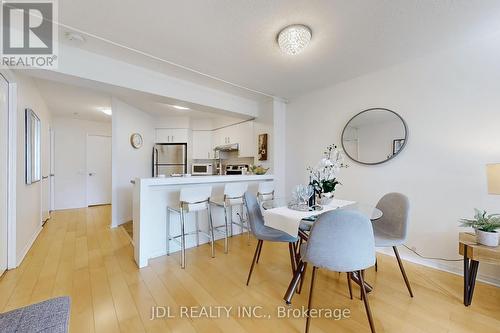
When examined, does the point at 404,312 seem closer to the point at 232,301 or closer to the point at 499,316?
the point at 499,316

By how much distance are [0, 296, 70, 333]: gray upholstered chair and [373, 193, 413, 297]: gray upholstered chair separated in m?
2.17

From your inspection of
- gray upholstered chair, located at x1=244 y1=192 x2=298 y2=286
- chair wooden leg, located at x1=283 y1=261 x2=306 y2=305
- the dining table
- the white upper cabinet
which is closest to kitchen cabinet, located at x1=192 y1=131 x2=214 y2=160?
the white upper cabinet

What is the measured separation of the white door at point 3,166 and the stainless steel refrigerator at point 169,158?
9.23 feet

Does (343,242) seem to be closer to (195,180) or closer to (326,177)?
(326,177)

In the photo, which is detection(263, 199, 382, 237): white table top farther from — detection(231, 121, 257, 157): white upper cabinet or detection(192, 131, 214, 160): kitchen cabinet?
detection(192, 131, 214, 160): kitchen cabinet

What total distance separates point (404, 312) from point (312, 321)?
30.1 inches

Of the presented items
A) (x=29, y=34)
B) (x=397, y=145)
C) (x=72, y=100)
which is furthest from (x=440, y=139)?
(x=72, y=100)

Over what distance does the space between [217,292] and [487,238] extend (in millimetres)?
2376

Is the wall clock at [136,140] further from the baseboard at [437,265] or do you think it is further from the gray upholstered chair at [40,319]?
the baseboard at [437,265]

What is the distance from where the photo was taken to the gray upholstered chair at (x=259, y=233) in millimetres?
1963

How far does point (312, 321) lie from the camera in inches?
61.5

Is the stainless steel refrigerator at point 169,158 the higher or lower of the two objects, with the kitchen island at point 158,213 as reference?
higher

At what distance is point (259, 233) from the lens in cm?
206

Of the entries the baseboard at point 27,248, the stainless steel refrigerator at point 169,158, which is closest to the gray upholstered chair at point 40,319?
the baseboard at point 27,248
